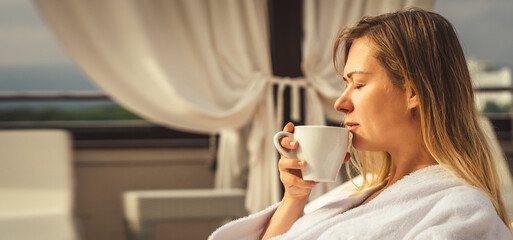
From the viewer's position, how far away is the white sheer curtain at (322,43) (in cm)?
283

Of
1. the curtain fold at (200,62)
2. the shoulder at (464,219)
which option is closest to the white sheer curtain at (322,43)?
the curtain fold at (200,62)

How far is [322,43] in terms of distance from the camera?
288cm

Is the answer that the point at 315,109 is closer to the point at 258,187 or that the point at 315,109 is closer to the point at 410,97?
the point at 258,187

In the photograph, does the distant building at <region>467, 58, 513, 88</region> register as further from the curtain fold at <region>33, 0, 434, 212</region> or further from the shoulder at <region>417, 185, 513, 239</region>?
the shoulder at <region>417, 185, 513, 239</region>

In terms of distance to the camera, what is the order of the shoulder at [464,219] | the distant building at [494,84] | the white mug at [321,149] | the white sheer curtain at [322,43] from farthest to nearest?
1. the distant building at [494,84]
2. the white sheer curtain at [322,43]
3. the white mug at [321,149]
4. the shoulder at [464,219]

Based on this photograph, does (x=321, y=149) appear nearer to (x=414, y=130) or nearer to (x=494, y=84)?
(x=414, y=130)

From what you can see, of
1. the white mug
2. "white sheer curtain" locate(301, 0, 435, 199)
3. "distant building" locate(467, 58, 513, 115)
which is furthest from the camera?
"distant building" locate(467, 58, 513, 115)

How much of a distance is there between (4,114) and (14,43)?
1.48ft

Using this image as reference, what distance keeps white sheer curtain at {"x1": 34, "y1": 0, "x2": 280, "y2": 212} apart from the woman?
1861 mm

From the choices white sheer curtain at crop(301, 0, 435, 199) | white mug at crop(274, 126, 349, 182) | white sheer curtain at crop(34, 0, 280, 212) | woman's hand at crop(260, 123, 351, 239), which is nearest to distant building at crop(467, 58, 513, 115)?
white sheer curtain at crop(301, 0, 435, 199)

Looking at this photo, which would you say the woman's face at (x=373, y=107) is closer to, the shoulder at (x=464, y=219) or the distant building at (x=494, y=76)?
the shoulder at (x=464, y=219)

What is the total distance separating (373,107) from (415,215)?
167 millimetres

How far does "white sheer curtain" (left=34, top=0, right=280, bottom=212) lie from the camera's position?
2.91 meters

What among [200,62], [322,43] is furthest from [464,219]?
[200,62]
